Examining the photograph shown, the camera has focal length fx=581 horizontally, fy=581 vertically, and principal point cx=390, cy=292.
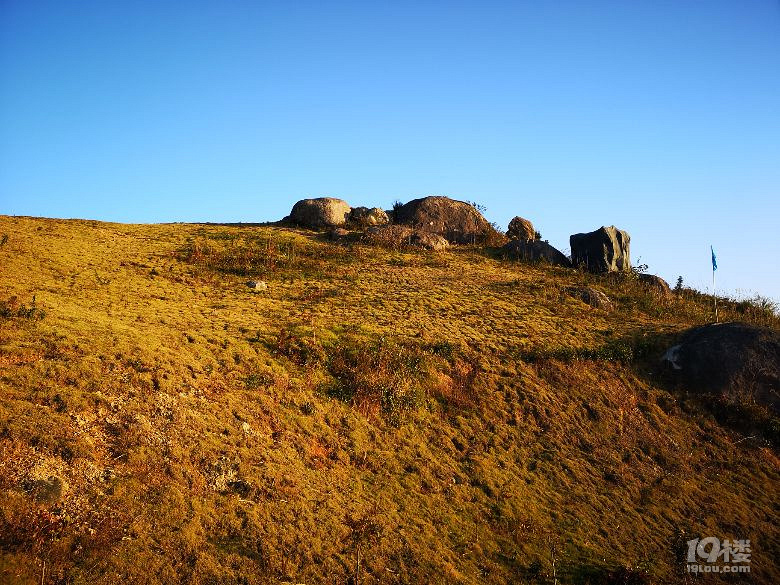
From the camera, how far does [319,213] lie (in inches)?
1774

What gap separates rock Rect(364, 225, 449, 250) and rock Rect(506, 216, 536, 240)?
752 centimetres

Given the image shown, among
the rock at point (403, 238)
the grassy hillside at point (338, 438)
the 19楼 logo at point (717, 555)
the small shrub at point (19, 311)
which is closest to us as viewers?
the grassy hillside at point (338, 438)

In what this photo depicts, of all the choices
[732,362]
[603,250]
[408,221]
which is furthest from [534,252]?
[732,362]

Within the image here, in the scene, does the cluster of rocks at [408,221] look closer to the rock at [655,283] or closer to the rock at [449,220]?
the rock at [449,220]

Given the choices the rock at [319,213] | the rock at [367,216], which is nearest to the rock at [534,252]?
the rock at [367,216]

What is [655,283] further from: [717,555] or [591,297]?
[717,555]

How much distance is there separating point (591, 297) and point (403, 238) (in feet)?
48.1

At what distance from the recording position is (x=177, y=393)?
17.3 metres

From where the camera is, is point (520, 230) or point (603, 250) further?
point (520, 230)

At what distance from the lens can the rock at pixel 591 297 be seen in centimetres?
3469

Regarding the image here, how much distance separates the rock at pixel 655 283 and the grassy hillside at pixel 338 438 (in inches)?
295

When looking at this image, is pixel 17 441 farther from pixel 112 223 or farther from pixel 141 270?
pixel 112 223

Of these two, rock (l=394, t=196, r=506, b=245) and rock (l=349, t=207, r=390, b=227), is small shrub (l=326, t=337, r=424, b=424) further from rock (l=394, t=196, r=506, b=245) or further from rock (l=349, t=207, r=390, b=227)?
rock (l=394, t=196, r=506, b=245)

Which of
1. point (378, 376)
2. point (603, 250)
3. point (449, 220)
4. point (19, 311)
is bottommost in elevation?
point (378, 376)
